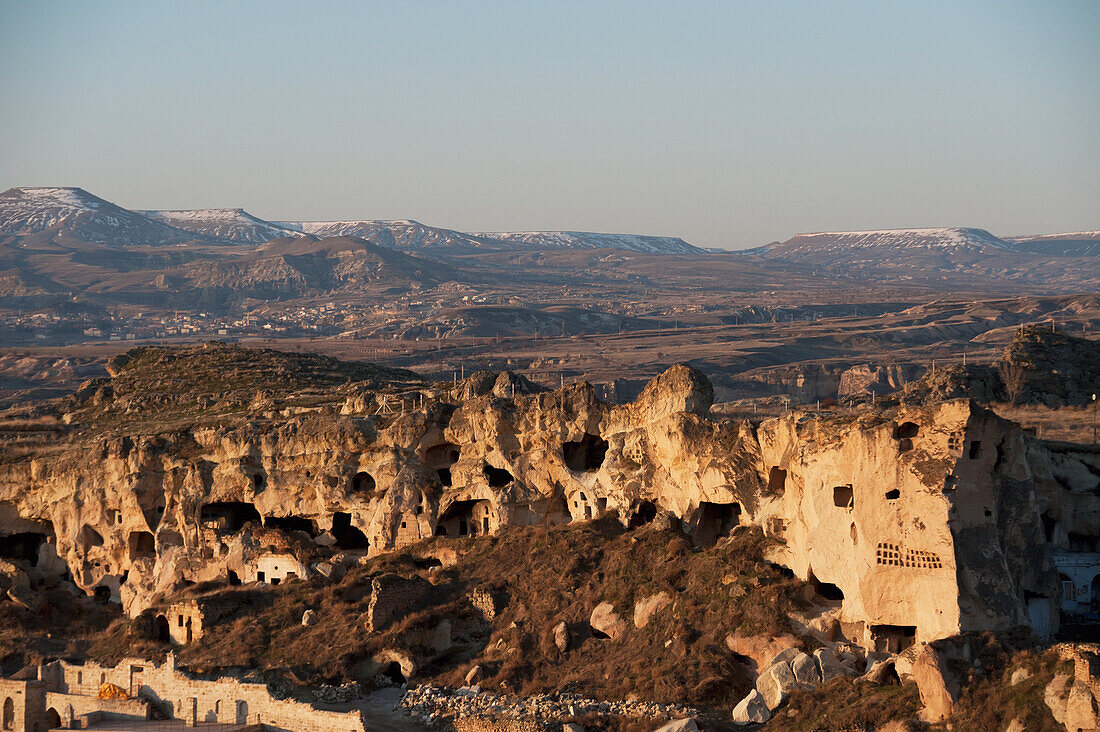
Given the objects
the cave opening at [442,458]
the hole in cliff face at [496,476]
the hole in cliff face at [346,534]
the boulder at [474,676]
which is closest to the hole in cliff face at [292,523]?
the hole in cliff face at [346,534]

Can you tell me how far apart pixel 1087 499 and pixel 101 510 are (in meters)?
33.0

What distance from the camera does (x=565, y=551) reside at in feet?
142

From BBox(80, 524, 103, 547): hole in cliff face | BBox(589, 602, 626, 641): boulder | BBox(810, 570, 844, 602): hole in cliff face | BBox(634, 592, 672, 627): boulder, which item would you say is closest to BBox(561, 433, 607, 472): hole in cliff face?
BBox(589, 602, 626, 641): boulder

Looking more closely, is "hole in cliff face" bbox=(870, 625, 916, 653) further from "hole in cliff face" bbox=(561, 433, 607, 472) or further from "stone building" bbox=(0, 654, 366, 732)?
"hole in cliff face" bbox=(561, 433, 607, 472)

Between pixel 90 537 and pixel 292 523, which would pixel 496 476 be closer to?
pixel 292 523

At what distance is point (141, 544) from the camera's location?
2131 inches

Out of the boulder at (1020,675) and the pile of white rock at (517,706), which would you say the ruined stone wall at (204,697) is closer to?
the pile of white rock at (517,706)

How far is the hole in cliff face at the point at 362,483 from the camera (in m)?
50.5

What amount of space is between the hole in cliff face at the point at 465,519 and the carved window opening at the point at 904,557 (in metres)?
16.3

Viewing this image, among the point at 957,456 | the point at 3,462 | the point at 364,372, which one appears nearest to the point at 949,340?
the point at 364,372

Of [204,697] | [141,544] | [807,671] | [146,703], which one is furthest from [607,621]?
[141,544]

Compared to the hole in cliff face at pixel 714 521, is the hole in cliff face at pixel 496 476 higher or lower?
higher

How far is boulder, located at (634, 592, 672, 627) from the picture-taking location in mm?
38562

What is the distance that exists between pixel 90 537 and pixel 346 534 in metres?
10.1
